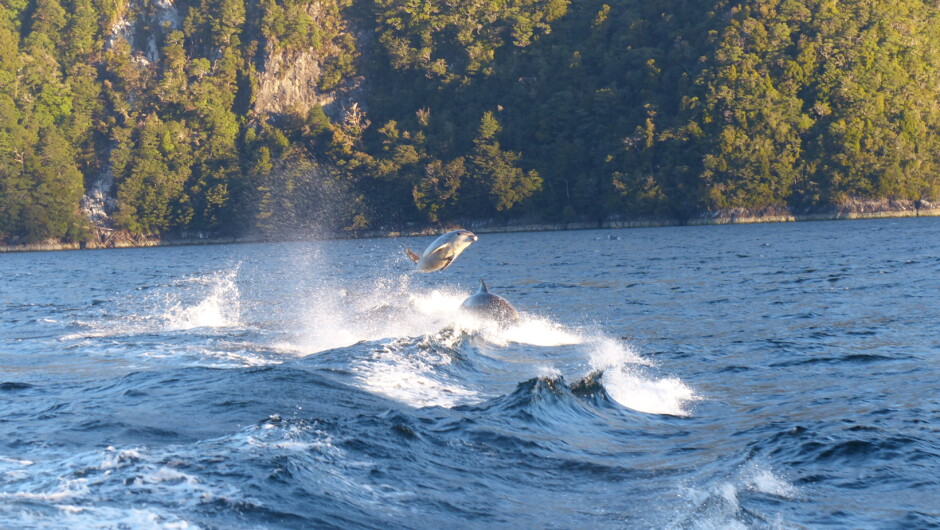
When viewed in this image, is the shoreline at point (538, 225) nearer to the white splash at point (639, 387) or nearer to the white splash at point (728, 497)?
the white splash at point (639, 387)

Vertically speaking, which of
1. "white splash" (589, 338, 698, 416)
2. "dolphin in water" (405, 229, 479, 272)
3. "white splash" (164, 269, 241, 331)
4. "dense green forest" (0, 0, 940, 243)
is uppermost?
"dense green forest" (0, 0, 940, 243)

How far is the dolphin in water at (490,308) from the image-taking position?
72.4 ft

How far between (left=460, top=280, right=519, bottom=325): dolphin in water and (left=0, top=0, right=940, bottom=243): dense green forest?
247 feet

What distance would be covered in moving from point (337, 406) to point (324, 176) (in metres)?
102

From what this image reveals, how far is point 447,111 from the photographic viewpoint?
114 m

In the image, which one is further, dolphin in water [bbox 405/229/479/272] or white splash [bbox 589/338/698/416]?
dolphin in water [bbox 405/229/479/272]

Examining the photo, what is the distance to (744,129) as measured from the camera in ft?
312

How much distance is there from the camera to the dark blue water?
28.7ft

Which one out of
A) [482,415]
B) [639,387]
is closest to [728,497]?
[482,415]

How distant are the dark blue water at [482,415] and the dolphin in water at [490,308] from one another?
35cm

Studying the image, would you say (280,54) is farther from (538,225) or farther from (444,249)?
(444,249)

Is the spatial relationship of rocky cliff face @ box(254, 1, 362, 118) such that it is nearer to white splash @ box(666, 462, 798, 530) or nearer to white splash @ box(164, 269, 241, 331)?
white splash @ box(164, 269, 241, 331)

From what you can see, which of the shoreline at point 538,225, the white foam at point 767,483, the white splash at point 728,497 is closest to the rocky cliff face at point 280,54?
the shoreline at point 538,225

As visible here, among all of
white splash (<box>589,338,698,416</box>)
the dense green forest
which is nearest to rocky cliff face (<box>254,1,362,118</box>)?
the dense green forest
